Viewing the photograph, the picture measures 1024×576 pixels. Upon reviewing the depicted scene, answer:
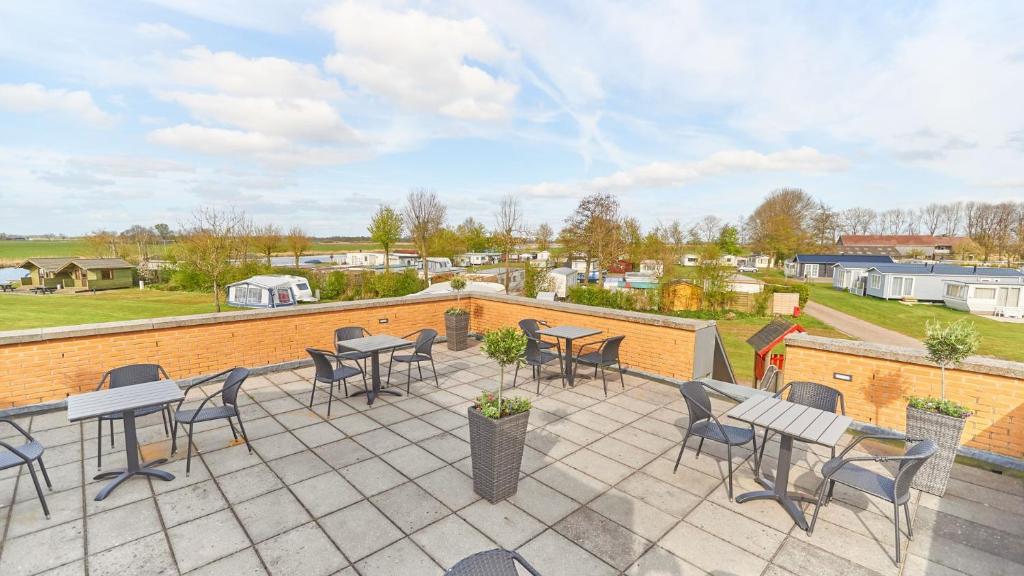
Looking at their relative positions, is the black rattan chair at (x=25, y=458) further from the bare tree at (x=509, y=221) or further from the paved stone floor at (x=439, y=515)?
the bare tree at (x=509, y=221)

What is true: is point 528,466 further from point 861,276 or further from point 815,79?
point 861,276

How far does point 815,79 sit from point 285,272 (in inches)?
1212

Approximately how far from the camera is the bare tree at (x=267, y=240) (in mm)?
35250

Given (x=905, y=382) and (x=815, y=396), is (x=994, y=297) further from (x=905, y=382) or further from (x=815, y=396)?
(x=815, y=396)

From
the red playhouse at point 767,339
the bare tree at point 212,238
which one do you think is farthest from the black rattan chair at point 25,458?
the bare tree at point 212,238

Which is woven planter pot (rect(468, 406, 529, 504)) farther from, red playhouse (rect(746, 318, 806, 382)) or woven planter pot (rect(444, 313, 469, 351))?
red playhouse (rect(746, 318, 806, 382))

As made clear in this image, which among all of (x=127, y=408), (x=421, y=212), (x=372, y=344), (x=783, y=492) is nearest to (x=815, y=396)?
(x=783, y=492)

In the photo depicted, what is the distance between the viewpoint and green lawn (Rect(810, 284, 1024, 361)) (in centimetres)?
1820

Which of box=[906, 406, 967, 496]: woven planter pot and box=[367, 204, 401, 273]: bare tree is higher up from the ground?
box=[367, 204, 401, 273]: bare tree

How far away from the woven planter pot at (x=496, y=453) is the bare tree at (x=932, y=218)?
105 meters

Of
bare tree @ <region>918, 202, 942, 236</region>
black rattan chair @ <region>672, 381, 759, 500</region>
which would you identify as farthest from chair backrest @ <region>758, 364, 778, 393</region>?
bare tree @ <region>918, 202, 942, 236</region>

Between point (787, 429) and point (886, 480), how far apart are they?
80 centimetres

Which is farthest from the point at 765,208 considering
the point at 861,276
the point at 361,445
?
the point at 361,445

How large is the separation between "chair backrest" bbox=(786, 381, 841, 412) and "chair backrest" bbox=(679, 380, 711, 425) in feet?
3.25
